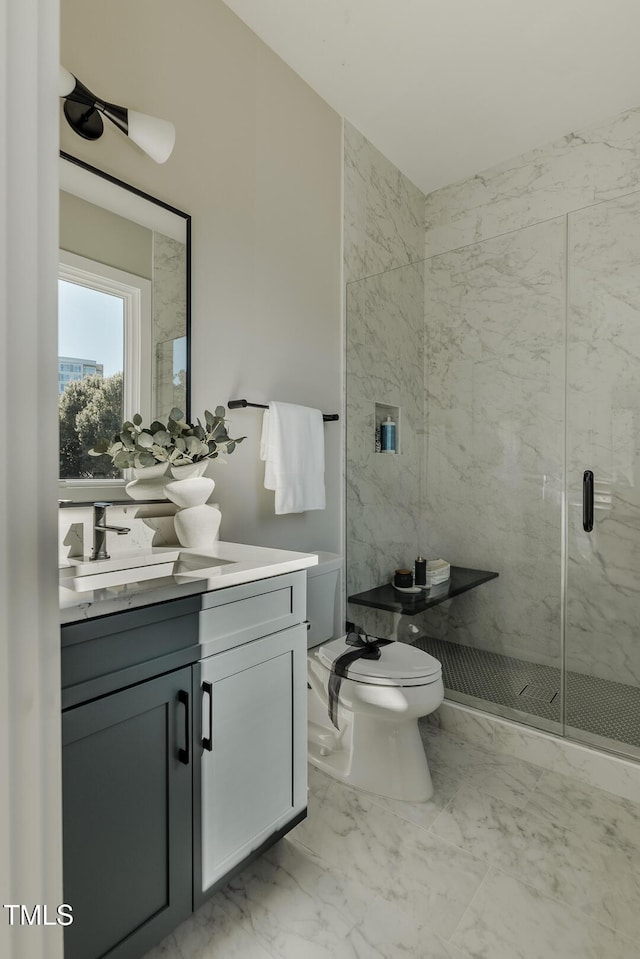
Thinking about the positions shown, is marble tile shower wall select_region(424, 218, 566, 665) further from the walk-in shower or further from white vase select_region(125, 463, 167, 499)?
white vase select_region(125, 463, 167, 499)

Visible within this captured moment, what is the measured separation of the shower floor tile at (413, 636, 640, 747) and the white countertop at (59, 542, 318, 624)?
3.97 ft

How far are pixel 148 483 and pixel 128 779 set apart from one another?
2.52ft

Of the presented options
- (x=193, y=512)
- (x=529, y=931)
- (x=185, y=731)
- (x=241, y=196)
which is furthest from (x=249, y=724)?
(x=241, y=196)

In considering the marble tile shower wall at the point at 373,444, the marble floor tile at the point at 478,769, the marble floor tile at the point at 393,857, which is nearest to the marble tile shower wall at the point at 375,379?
the marble tile shower wall at the point at 373,444

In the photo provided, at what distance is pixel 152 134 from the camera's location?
1.45m

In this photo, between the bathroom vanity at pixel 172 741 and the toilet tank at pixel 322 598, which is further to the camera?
the toilet tank at pixel 322 598

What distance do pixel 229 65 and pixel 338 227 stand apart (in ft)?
2.44

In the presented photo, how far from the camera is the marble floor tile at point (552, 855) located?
1286mm

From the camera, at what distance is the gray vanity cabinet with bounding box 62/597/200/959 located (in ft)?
2.99

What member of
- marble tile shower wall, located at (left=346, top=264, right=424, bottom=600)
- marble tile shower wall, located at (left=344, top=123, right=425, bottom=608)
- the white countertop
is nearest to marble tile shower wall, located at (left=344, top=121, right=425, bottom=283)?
marble tile shower wall, located at (left=344, top=123, right=425, bottom=608)

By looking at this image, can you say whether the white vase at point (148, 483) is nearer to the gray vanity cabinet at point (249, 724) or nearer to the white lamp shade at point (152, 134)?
the gray vanity cabinet at point (249, 724)

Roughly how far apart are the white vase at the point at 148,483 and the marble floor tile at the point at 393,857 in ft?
3.58

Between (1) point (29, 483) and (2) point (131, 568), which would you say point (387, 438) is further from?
(1) point (29, 483)

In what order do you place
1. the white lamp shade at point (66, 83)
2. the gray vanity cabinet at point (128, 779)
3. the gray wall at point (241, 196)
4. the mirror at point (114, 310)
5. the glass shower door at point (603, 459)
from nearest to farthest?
the gray vanity cabinet at point (128, 779)
the white lamp shade at point (66, 83)
the mirror at point (114, 310)
the gray wall at point (241, 196)
the glass shower door at point (603, 459)
